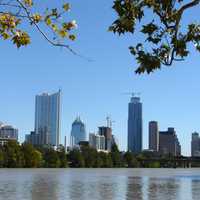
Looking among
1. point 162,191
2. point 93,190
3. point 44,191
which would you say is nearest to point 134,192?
point 162,191

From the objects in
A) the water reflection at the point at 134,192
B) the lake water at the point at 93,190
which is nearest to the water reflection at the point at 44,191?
the lake water at the point at 93,190

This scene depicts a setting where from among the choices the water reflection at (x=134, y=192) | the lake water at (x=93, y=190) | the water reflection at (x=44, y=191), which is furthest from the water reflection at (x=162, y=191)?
the water reflection at (x=44, y=191)

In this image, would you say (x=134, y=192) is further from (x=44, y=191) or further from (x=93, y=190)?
(x=44, y=191)

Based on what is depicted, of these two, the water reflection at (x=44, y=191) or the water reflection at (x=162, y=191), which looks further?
the water reflection at (x=162, y=191)

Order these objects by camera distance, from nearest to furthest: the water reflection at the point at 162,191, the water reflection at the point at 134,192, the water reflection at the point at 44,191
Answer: the water reflection at the point at 44,191 → the water reflection at the point at 134,192 → the water reflection at the point at 162,191

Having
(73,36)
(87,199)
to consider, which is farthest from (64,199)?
(73,36)

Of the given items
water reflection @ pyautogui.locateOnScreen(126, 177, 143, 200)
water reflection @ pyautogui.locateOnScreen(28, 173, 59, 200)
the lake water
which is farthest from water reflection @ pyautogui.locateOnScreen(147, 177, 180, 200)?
water reflection @ pyautogui.locateOnScreen(28, 173, 59, 200)

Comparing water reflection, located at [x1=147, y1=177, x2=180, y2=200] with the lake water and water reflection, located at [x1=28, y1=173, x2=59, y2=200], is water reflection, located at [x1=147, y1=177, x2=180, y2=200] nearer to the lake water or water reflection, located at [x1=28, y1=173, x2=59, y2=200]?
the lake water

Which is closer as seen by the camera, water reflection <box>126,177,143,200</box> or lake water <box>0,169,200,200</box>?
lake water <box>0,169,200,200</box>

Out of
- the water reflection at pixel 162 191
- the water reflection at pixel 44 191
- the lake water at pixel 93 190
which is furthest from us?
the water reflection at pixel 162 191

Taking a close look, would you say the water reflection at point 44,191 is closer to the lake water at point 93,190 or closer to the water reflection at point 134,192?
the lake water at point 93,190

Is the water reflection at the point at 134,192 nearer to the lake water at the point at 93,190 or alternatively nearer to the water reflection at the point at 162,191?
the lake water at the point at 93,190

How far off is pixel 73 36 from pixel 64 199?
48427 millimetres

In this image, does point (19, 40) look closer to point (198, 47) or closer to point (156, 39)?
point (156, 39)
